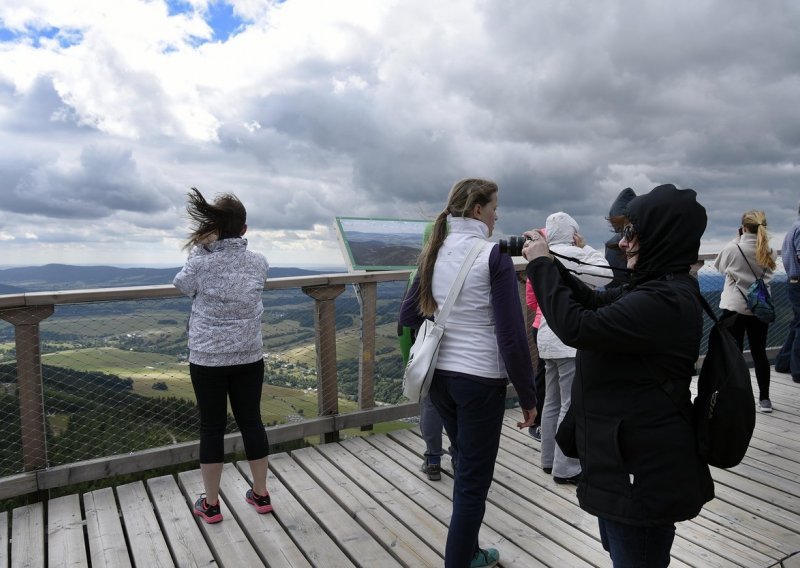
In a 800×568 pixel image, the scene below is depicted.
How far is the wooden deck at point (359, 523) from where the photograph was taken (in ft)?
9.61

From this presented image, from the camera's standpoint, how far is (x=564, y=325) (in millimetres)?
1697

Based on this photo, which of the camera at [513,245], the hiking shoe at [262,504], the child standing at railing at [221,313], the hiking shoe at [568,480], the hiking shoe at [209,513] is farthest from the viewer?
the hiking shoe at [568,480]

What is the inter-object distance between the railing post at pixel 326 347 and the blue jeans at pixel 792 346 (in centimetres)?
491

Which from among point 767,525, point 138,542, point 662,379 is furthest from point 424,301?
point 767,525

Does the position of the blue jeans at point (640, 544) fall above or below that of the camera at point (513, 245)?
below

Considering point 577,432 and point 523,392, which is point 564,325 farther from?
point 523,392

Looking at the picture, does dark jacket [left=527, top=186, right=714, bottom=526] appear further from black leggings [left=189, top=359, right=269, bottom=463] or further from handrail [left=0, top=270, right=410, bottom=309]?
handrail [left=0, top=270, right=410, bottom=309]

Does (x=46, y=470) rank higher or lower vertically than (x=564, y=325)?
lower

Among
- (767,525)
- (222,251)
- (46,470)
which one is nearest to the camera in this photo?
(222,251)

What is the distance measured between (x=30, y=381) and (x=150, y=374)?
685 mm

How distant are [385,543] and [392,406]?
1.81m

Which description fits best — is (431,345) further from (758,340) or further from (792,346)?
(792,346)

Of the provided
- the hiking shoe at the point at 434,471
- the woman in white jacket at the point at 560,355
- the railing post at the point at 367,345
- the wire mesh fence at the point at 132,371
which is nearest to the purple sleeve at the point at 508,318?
the woman in white jacket at the point at 560,355

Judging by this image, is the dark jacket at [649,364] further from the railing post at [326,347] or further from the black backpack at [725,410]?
the railing post at [326,347]
